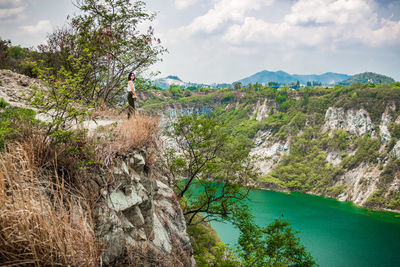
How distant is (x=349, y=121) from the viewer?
105 metres

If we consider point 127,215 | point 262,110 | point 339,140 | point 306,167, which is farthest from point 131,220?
point 262,110

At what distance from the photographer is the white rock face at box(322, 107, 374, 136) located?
98.5 m

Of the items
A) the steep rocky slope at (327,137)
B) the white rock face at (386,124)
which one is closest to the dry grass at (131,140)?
the steep rocky slope at (327,137)

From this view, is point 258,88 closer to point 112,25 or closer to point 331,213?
point 331,213

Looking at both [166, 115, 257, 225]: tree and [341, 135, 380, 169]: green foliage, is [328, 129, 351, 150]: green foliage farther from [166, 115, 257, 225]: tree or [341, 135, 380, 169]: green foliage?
[166, 115, 257, 225]: tree

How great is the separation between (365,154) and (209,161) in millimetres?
92713

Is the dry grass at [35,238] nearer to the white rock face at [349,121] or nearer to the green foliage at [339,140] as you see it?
the green foliage at [339,140]

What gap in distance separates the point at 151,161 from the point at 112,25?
828cm

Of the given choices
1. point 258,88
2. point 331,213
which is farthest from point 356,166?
point 258,88

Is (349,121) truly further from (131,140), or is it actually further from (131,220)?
(131,220)

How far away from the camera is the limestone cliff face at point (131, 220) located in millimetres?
4198

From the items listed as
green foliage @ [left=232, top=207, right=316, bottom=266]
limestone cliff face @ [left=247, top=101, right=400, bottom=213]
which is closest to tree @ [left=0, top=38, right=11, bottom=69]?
green foliage @ [left=232, top=207, right=316, bottom=266]

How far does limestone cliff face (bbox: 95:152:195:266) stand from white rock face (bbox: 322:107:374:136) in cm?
11152

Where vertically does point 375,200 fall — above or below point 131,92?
below
